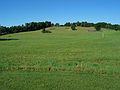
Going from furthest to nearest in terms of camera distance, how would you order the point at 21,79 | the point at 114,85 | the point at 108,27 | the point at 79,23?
1. the point at 79,23
2. the point at 108,27
3. the point at 21,79
4. the point at 114,85

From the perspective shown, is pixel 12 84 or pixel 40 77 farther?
pixel 40 77

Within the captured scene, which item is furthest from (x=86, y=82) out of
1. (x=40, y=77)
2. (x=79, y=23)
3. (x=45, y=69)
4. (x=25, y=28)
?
(x=79, y=23)

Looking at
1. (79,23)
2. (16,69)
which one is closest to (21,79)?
(16,69)

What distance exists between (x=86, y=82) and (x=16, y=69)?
21.1 ft

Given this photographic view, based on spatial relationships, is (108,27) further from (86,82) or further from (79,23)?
(86,82)

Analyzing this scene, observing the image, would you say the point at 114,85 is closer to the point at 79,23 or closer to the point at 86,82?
the point at 86,82

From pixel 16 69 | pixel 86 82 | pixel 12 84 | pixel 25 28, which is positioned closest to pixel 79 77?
pixel 86 82

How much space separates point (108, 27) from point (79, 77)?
468 ft

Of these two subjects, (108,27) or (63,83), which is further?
(108,27)

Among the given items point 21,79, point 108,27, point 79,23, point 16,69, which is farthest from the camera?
point 79,23

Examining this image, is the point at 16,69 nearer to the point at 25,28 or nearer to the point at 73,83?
the point at 73,83

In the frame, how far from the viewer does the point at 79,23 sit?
168 m

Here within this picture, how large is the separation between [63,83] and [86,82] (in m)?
1.06

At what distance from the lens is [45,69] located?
61.4ft
